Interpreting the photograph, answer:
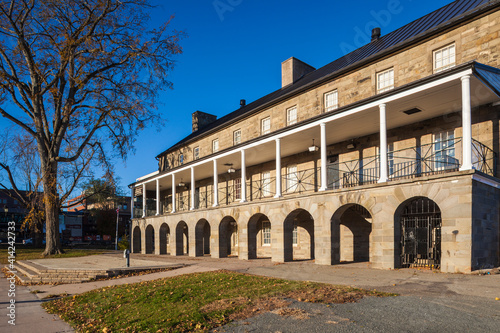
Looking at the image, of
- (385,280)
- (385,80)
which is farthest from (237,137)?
(385,280)

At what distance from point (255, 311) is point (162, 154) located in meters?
29.4

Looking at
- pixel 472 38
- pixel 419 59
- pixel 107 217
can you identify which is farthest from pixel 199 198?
pixel 107 217

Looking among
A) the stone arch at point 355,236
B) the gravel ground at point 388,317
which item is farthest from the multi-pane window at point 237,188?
the gravel ground at point 388,317

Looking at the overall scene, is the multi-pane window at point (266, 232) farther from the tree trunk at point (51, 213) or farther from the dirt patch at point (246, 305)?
the dirt patch at point (246, 305)

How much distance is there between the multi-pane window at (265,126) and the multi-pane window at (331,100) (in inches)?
184

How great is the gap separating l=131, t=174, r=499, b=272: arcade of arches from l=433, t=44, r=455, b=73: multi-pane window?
5.34 metres

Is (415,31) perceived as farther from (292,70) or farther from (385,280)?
(385,280)

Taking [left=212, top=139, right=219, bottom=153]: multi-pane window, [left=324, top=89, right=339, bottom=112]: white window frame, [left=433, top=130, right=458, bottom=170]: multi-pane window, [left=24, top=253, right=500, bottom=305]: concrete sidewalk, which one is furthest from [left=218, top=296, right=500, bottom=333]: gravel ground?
[left=212, top=139, right=219, bottom=153]: multi-pane window

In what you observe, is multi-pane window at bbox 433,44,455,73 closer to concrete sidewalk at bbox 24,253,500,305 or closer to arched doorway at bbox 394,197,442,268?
arched doorway at bbox 394,197,442,268

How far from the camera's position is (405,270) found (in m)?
11.5

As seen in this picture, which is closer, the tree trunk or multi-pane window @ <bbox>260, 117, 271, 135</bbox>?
multi-pane window @ <bbox>260, 117, 271, 135</bbox>

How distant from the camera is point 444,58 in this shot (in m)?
14.0

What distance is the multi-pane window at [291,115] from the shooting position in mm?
20300

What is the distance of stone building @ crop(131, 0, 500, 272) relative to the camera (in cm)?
1087
